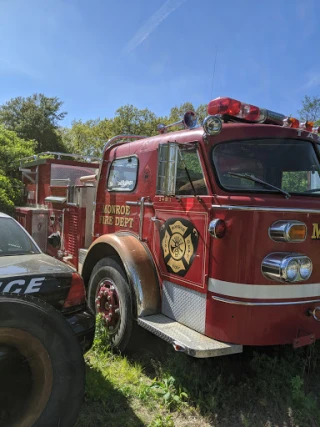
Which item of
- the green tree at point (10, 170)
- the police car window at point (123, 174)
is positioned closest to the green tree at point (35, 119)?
the green tree at point (10, 170)

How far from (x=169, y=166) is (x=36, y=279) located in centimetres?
146

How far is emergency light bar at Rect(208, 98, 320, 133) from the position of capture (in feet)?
11.1

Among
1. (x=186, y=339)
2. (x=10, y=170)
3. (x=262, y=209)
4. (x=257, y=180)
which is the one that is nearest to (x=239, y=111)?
(x=257, y=180)

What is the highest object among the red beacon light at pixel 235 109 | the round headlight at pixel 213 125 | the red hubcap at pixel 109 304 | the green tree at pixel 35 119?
the green tree at pixel 35 119

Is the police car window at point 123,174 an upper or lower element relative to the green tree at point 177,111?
lower

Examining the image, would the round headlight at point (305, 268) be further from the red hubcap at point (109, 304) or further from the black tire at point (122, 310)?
the red hubcap at point (109, 304)

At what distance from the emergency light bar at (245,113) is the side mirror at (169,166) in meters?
0.61

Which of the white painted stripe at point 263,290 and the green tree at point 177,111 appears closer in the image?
the white painted stripe at point 263,290

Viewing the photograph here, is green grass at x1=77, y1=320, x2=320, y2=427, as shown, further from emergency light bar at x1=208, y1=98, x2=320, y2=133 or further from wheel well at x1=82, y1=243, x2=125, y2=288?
emergency light bar at x1=208, y1=98, x2=320, y2=133

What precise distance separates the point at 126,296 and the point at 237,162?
5.83ft

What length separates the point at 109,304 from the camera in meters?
4.05

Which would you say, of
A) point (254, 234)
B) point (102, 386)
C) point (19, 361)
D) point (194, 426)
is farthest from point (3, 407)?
point (254, 234)

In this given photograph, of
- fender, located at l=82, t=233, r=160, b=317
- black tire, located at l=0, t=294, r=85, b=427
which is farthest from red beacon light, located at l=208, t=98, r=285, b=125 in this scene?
black tire, located at l=0, t=294, r=85, b=427

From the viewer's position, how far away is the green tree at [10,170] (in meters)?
8.31
